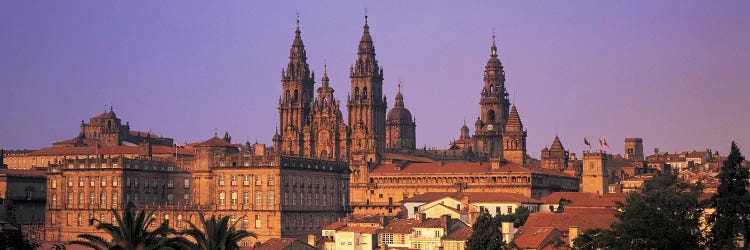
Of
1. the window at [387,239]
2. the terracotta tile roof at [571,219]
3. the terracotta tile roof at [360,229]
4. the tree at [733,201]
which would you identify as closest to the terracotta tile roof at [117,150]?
A: the terracotta tile roof at [360,229]

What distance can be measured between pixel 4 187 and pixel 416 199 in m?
51.0

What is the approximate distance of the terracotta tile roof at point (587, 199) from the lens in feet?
424

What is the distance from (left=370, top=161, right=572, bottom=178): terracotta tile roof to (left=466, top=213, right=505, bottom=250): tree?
90949 millimetres

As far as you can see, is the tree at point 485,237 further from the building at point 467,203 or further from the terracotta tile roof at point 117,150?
the terracotta tile roof at point 117,150

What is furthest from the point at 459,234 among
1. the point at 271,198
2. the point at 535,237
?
the point at 271,198

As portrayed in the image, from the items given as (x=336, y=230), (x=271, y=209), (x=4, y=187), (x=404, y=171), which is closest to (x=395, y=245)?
(x=336, y=230)

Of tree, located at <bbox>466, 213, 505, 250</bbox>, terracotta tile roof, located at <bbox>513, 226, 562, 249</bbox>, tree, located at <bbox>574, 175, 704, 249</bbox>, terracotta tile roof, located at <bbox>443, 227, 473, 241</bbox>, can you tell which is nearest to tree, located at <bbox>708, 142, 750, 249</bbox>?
tree, located at <bbox>574, 175, 704, 249</bbox>

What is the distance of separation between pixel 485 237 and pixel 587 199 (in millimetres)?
54437

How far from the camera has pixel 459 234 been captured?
11506 cm

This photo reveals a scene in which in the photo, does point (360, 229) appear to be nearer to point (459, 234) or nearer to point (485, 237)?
point (459, 234)

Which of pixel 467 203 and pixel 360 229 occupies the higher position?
pixel 467 203

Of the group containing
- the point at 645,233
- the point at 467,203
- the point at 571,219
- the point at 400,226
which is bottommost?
the point at 400,226

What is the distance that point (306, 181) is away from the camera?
145 m

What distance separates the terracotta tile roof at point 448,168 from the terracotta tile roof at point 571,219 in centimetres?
7384
